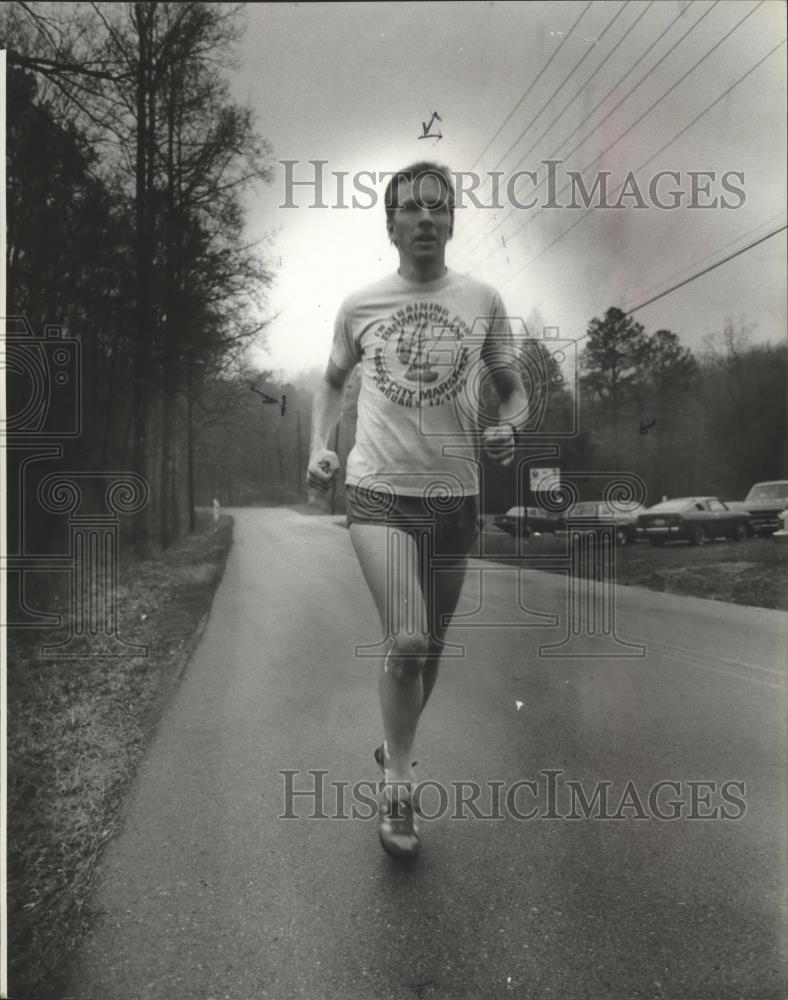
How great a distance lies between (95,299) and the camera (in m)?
2.37

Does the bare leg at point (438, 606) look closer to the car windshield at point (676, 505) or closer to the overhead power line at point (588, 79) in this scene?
the car windshield at point (676, 505)

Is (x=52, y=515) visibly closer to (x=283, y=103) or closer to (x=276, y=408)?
(x=276, y=408)

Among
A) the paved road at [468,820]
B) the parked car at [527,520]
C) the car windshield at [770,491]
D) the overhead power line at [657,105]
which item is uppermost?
the overhead power line at [657,105]

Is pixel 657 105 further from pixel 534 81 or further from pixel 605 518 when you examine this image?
pixel 605 518

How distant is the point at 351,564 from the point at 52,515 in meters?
0.95

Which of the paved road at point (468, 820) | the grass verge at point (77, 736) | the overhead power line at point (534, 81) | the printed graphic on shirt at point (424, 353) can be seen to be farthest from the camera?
the overhead power line at point (534, 81)

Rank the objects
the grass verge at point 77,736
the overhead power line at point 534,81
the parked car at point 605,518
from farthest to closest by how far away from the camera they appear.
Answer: the parked car at point 605,518, the overhead power line at point 534,81, the grass verge at point 77,736

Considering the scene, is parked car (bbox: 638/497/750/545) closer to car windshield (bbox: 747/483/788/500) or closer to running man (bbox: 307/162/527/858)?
car windshield (bbox: 747/483/788/500)

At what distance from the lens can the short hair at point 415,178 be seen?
1863 mm

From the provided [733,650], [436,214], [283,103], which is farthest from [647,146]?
[733,650]

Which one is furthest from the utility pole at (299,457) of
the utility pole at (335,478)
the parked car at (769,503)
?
the parked car at (769,503)

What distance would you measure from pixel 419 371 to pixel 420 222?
378mm

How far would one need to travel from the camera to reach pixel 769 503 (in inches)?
73.1

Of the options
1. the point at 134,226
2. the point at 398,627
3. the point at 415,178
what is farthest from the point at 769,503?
the point at 134,226
